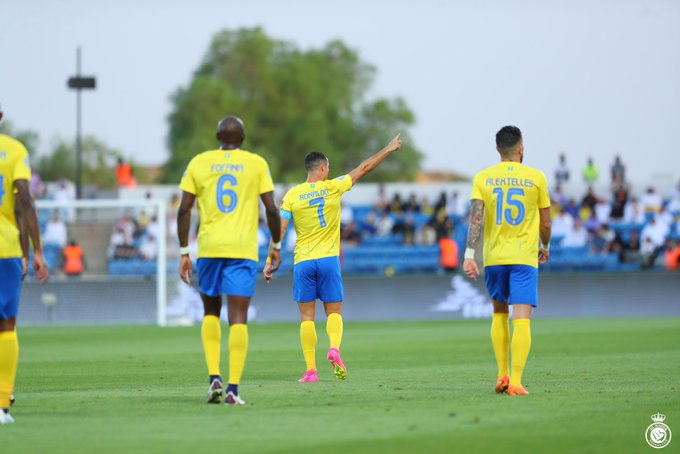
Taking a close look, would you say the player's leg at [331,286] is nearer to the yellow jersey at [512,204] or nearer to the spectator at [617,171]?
the yellow jersey at [512,204]

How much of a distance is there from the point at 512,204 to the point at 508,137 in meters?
0.62

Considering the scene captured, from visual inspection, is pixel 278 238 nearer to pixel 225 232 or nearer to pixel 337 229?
pixel 225 232

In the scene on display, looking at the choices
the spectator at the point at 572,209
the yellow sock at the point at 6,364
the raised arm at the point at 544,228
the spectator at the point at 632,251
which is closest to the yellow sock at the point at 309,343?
the raised arm at the point at 544,228

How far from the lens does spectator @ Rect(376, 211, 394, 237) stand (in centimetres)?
3747

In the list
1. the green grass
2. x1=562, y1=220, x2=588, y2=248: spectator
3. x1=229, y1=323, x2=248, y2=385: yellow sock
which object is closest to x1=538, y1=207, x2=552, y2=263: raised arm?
the green grass

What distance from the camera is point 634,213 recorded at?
3731cm

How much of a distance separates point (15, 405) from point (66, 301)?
21.0 m

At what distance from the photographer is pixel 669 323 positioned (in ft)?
90.2

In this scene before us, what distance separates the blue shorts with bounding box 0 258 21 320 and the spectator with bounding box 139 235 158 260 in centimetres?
2232

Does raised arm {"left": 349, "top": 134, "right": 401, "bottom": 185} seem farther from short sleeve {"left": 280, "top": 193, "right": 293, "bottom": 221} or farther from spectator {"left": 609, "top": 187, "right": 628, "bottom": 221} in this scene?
spectator {"left": 609, "top": 187, "right": 628, "bottom": 221}

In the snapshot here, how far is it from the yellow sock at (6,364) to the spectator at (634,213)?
29898mm

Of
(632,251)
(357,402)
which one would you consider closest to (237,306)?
(357,402)

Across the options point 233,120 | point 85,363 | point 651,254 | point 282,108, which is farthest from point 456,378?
point 282,108

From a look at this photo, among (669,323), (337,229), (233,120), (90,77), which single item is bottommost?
(669,323)
